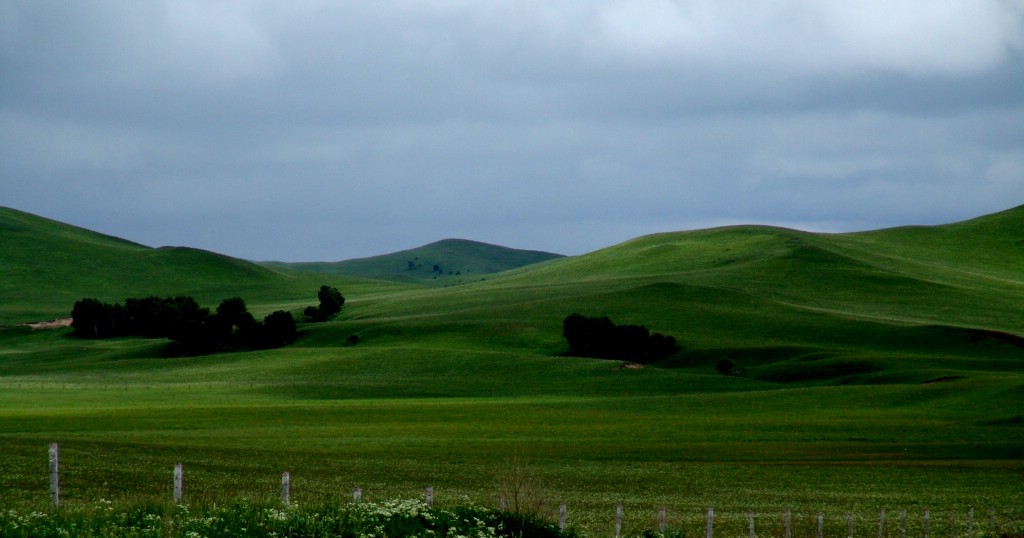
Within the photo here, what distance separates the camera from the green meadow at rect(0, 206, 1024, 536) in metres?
31.7

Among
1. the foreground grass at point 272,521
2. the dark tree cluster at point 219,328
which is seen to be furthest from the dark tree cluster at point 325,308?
the foreground grass at point 272,521

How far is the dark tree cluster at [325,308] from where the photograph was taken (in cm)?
13862

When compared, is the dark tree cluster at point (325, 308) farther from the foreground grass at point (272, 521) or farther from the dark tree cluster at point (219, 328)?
the foreground grass at point (272, 521)

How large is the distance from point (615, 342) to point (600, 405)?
112 ft

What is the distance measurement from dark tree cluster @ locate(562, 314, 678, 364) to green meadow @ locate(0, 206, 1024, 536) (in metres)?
2.48

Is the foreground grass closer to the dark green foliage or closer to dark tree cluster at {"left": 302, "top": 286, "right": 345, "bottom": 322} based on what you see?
dark tree cluster at {"left": 302, "top": 286, "right": 345, "bottom": 322}

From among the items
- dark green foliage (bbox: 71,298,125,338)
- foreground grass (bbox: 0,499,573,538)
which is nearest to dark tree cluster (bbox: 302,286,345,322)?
dark green foliage (bbox: 71,298,125,338)

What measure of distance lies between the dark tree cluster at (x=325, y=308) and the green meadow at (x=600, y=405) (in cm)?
688

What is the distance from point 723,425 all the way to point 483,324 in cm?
6054

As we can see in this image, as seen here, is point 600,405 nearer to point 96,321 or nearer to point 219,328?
point 219,328

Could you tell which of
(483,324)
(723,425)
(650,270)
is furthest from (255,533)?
(650,270)

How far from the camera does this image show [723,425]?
58.2 meters

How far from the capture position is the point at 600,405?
71375 millimetres

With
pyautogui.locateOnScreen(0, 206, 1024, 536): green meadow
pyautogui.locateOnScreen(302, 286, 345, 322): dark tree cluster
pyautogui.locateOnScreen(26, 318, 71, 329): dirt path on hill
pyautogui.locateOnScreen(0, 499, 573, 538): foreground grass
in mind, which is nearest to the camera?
pyautogui.locateOnScreen(0, 499, 573, 538): foreground grass
